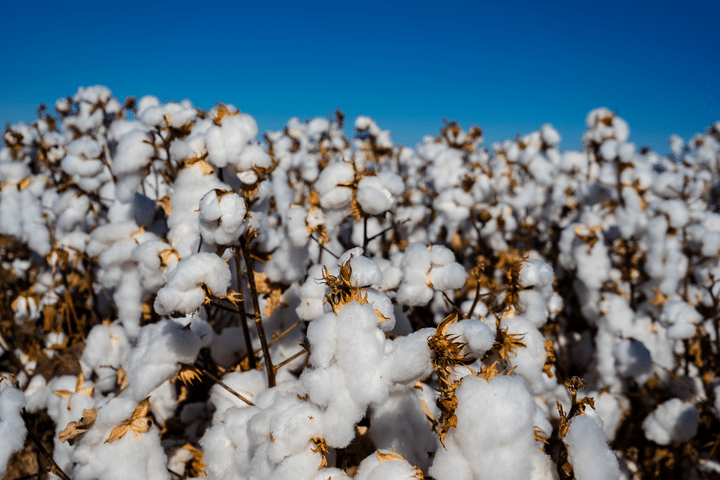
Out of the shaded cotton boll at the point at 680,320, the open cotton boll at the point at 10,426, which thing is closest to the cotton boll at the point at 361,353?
the open cotton boll at the point at 10,426

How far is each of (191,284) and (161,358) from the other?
0.39 metres

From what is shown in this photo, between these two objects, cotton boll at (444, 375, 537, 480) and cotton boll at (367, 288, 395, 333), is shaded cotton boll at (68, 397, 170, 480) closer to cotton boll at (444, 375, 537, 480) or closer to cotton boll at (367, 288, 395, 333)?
cotton boll at (367, 288, 395, 333)

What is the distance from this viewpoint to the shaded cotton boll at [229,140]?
165cm

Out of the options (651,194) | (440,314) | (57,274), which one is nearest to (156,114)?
(57,274)

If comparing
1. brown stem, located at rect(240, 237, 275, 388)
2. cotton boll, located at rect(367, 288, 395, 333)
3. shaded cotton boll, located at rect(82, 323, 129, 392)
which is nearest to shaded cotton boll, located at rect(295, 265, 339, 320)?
brown stem, located at rect(240, 237, 275, 388)

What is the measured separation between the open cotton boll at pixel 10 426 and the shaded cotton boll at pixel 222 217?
0.82 m

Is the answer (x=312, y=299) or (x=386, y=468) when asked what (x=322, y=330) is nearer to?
(x=386, y=468)

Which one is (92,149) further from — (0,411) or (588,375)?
(588,375)

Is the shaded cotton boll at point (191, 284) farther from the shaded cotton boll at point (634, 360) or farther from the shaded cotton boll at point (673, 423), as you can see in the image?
the shaded cotton boll at point (673, 423)

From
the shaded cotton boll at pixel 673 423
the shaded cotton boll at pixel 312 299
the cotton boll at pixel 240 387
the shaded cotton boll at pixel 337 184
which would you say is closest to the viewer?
the shaded cotton boll at pixel 312 299

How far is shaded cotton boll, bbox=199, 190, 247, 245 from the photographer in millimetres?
1232

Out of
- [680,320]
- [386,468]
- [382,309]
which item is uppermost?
[680,320]

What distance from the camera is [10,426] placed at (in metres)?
1.30

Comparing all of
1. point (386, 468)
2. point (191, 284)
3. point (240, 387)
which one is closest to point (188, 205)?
point (191, 284)
